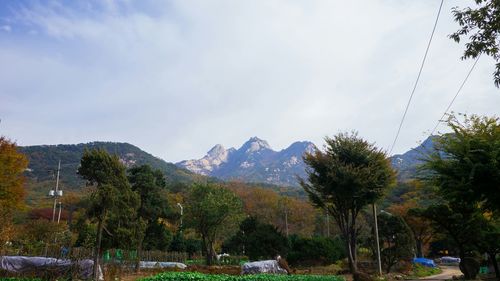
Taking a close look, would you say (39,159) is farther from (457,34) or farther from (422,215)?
(457,34)

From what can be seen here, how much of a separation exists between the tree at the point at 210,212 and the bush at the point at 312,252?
6727mm

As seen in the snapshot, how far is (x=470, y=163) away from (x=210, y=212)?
27.1 metres

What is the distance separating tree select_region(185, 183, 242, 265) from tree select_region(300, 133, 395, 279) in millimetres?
12490

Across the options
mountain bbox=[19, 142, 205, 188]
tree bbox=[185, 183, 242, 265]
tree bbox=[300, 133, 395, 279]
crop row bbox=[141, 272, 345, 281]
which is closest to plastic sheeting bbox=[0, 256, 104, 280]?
crop row bbox=[141, 272, 345, 281]

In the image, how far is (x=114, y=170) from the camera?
20.2 metres

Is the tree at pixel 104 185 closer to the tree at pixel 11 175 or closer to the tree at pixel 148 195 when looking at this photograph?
the tree at pixel 148 195

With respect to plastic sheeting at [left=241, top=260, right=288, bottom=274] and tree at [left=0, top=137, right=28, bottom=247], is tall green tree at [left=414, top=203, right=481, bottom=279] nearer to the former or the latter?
plastic sheeting at [left=241, top=260, right=288, bottom=274]

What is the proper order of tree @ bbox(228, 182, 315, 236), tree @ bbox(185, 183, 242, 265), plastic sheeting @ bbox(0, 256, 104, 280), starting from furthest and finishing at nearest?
tree @ bbox(228, 182, 315, 236), tree @ bbox(185, 183, 242, 265), plastic sheeting @ bbox(0, 256, 104, 280)

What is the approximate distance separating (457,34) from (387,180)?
1770cm

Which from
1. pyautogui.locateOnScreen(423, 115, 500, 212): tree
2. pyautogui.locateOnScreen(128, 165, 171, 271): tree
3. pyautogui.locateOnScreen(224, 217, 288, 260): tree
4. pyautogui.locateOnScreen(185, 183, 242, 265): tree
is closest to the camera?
pyautogui.locateOnScreen(423, 115, 500, 212): tree

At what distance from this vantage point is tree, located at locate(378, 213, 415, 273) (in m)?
30.5

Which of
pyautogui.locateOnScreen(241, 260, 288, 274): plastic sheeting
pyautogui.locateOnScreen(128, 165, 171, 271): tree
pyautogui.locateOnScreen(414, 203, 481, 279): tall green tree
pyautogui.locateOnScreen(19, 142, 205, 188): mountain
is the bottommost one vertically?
pyautogui.locateOnScreen(241, 260, 288, 274): plastic sheeting

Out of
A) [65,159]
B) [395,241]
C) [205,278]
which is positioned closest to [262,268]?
[205,278]

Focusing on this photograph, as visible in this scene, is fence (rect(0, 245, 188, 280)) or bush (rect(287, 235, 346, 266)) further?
bush (rect(287, 235, 346, 266))
